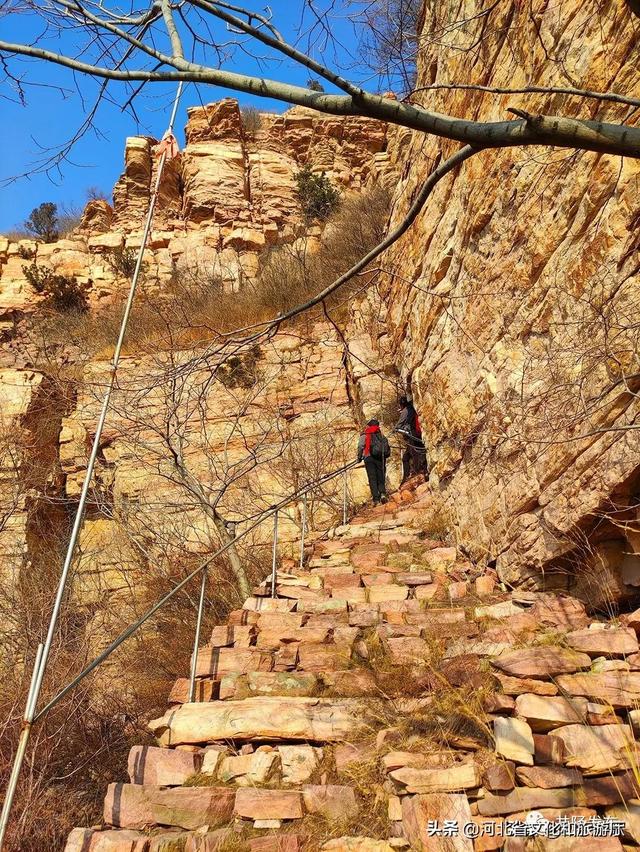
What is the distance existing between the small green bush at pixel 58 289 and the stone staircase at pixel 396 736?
53.3 ft

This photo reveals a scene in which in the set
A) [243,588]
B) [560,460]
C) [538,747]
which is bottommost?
[538,747]

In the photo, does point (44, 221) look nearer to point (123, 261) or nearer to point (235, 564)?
point (123, 261)

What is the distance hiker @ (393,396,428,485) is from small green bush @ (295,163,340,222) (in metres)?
12.8

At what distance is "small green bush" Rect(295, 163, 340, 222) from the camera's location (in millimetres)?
21281

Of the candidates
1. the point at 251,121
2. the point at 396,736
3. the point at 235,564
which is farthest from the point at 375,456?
the point at 251,121

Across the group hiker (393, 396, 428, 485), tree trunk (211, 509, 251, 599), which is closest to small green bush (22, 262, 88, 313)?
hiker (393, 396, 428, 485)

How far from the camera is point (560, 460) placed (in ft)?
16.1

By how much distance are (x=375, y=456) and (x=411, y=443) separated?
3.38 ft

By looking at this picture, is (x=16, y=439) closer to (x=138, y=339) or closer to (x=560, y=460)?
(x=138, y=339)

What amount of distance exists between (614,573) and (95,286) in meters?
18.8

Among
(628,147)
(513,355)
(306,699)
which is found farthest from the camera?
(513,355)

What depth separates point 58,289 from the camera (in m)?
Answer: 18.8

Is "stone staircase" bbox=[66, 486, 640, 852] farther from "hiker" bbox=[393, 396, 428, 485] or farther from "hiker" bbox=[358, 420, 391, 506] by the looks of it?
"hiker" bbox=[393, 396, 428, 485]

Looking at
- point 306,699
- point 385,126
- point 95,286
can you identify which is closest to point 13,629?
point 306,699
